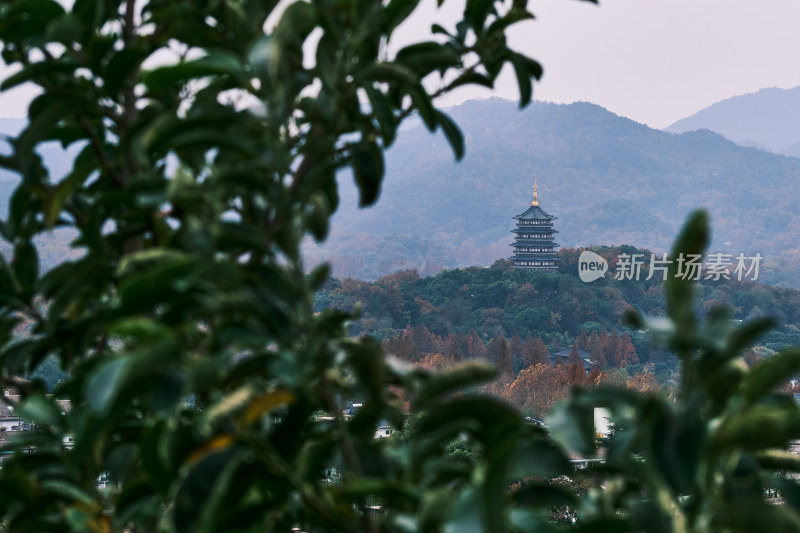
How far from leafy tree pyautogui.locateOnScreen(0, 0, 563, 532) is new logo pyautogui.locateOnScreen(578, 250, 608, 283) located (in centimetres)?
5257

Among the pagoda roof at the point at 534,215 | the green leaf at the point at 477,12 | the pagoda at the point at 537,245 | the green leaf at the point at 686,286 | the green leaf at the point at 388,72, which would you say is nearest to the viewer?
the green leaf at the point at 686,286

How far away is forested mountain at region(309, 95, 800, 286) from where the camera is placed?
325 ft

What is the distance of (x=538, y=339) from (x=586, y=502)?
145 feet

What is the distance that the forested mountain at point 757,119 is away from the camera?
150125mm

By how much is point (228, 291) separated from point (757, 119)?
172 m

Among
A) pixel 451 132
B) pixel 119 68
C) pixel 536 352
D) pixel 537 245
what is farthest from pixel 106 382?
pixel 537 245

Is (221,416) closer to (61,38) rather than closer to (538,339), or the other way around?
(61,38)

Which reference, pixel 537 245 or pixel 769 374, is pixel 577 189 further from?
pixel 769 374

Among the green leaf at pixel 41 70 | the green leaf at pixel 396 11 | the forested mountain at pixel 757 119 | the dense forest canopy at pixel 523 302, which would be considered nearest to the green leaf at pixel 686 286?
the green leaf at pixel 396 11

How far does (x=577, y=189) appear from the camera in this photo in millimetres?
109875

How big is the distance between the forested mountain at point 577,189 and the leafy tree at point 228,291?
89134 millimetres

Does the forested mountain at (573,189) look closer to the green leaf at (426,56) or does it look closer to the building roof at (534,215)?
the building roof at (534,215)

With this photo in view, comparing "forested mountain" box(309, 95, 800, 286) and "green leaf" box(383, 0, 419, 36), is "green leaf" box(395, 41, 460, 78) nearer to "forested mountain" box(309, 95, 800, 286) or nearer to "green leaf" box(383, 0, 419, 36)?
"green leaf" box(383, 0, 419, 36)

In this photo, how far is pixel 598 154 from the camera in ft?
376
